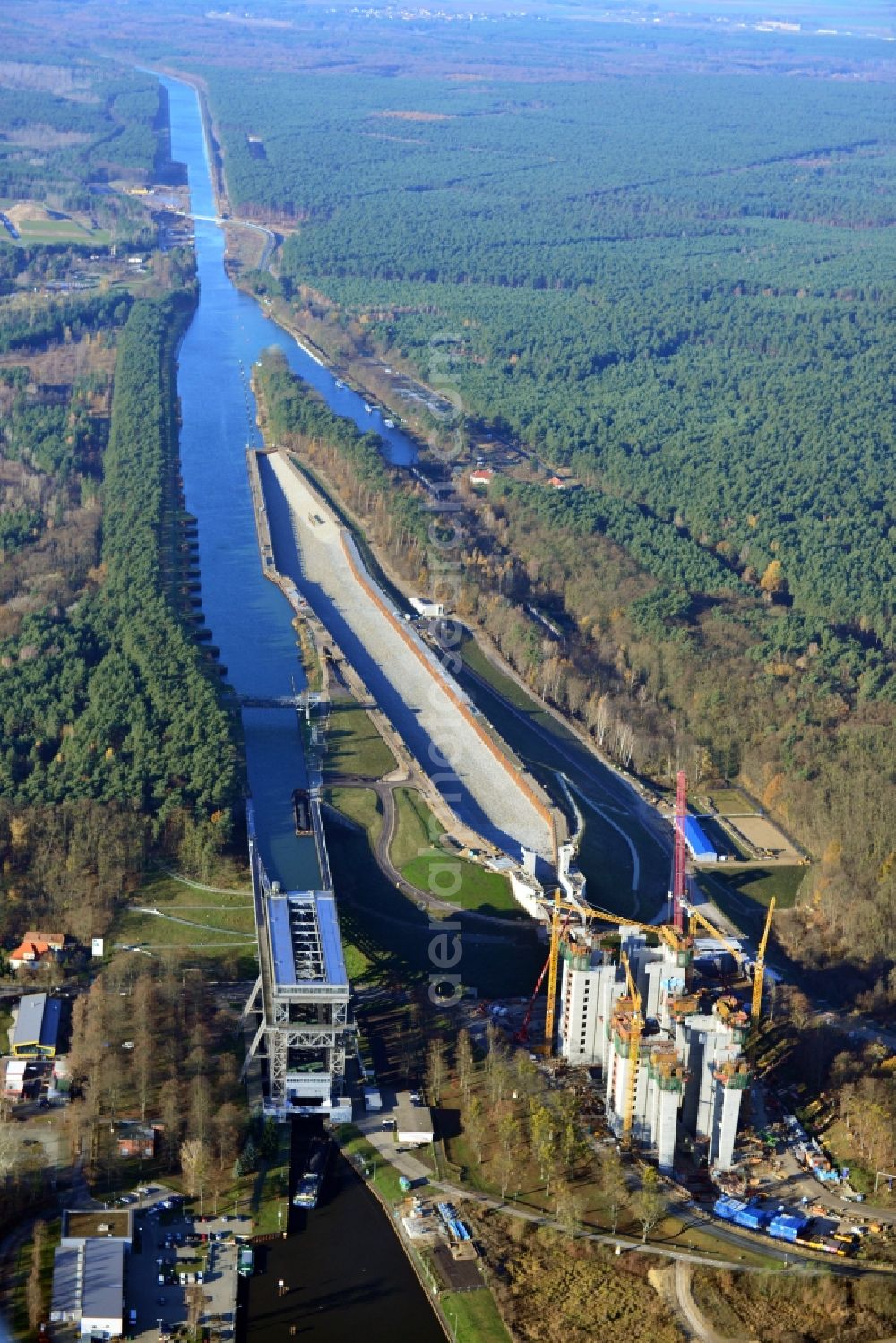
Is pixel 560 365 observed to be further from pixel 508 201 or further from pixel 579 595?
pixel 508 201

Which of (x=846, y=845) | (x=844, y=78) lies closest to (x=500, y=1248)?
(x=846, y=845)

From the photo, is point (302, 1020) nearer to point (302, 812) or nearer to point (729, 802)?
point (302, 812)

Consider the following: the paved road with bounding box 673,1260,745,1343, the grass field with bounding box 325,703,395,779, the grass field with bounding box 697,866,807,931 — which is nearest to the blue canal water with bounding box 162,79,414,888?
the grass field with bounding box 325,703,395,779

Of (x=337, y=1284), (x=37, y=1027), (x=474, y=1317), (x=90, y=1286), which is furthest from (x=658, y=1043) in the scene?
(x=37, y=1027)

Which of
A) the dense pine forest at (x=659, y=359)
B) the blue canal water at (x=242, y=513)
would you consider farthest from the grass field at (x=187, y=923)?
the dense pine forest at (x=659, y=359)

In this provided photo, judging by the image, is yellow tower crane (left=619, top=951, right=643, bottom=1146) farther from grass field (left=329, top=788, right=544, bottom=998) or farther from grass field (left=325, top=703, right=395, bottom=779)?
grass field (left=325, top=703, right=395, bottom=779)

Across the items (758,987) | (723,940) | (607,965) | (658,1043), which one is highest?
(607,965)

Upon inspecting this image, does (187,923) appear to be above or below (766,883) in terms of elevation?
above
